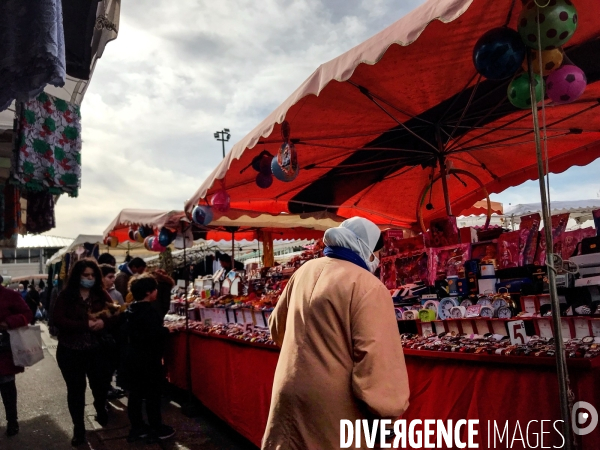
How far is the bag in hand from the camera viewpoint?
459 cm

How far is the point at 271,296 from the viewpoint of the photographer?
525 centimetres

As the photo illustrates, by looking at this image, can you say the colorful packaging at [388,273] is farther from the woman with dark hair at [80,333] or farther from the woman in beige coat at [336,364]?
the woman with dark hair at [80,333]

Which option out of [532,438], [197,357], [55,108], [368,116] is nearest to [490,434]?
[532,438]

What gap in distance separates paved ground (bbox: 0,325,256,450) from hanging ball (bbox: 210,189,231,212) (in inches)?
94.9

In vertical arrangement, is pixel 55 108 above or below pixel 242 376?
above

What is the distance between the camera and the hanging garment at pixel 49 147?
329 centimetres

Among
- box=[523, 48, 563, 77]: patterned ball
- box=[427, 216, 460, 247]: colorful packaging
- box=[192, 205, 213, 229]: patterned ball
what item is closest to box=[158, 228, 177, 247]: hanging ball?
box=[192, 205, 213, 229]: patterned ball

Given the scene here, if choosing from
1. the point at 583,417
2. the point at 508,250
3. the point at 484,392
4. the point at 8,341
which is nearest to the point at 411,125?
the point at 508,250

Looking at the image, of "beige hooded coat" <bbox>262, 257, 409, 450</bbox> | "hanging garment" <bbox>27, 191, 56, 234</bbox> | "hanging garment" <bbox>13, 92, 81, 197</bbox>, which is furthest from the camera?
"hanging garment" <bbox>27, 191, 56, 234</bbox>

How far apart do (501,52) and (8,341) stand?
4930 millimetres

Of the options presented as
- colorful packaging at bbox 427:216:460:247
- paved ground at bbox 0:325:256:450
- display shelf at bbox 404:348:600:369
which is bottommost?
paved ground at bbox 0:325:256:450

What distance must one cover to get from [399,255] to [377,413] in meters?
2.39

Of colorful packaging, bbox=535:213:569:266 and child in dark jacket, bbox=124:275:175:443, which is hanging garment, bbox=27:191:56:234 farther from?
colorful packaging, bbox=535:213:569:266

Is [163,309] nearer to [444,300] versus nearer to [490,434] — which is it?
[444,300]
